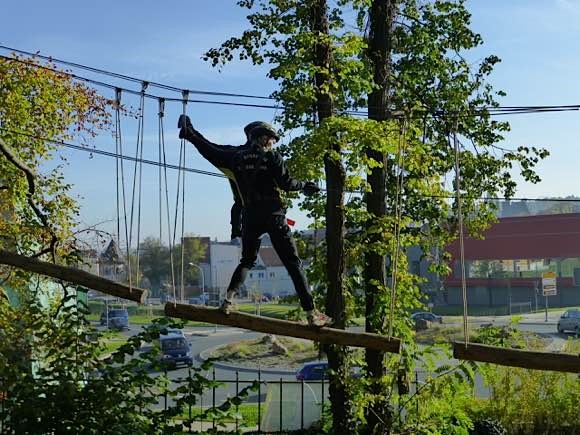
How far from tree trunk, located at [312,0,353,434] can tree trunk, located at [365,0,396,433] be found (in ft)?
1.59

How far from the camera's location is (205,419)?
659cm

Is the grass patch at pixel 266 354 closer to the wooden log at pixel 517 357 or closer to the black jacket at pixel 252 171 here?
the black jacket at pixel 252 171

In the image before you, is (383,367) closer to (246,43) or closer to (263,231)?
(263,231)

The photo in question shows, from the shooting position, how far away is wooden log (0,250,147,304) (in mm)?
7281

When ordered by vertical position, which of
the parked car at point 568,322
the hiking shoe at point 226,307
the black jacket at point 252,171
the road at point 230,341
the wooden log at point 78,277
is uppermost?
the black jacket at point 252,171

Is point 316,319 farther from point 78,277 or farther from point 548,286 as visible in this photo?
point 548,286

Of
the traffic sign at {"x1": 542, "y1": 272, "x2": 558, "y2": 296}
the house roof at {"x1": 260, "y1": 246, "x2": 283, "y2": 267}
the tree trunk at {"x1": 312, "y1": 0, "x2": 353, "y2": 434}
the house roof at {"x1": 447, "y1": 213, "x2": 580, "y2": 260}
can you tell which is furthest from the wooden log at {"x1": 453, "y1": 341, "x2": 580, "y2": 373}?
the house roof at {"x1": 260, "y1": 246, "x2": 283, "y2": 267}

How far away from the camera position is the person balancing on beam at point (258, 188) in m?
6.63

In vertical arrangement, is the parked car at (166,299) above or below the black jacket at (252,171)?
below

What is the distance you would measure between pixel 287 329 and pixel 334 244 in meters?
2.45

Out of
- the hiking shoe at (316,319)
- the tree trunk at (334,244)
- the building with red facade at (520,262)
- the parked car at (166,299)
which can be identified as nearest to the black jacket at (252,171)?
the hiking shoe at (316,319)

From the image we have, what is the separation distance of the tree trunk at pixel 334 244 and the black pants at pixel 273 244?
7.02ft

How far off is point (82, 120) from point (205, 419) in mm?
7384

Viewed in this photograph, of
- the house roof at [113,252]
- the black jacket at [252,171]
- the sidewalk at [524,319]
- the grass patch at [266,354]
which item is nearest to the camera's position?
the black jacket at [252,171]
